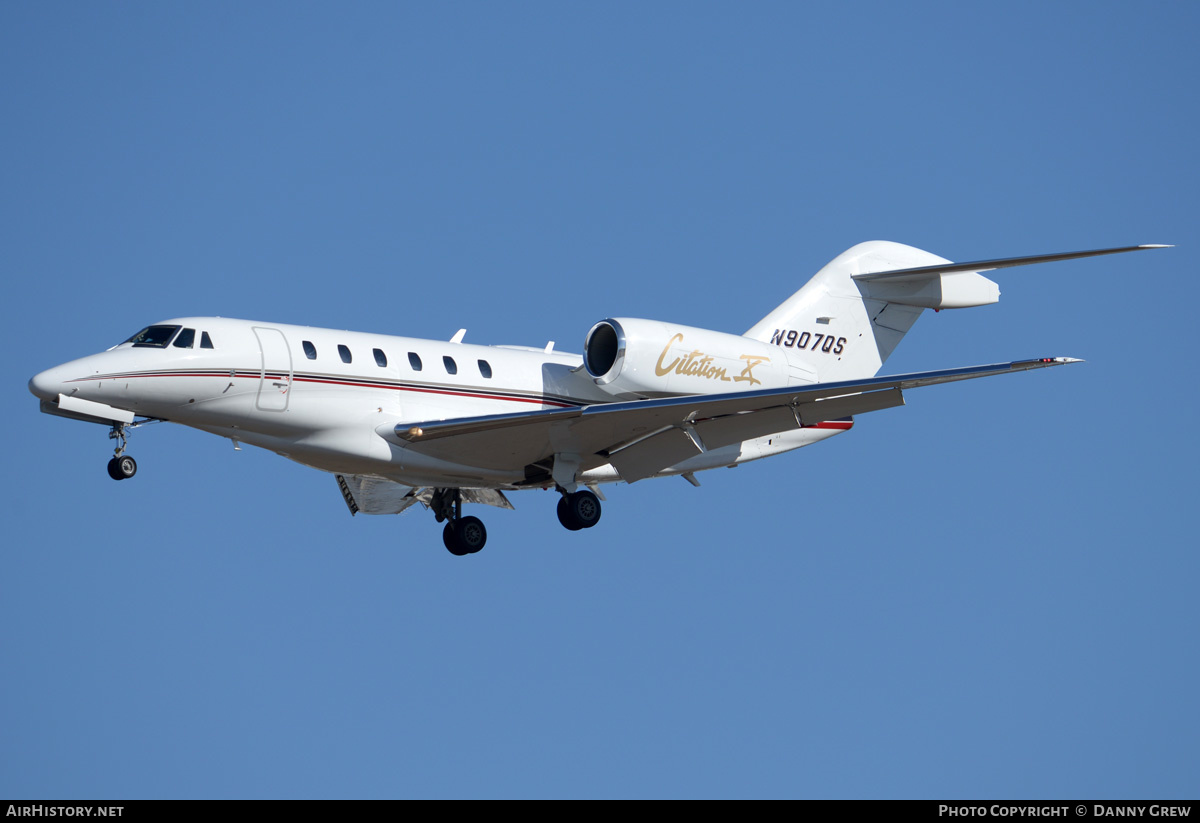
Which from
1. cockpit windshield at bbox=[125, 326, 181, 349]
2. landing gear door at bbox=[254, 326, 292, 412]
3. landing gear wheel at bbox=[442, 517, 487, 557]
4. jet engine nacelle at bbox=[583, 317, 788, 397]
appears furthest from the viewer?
landing gear wheel at bbox=[442, 517, 487, 557]

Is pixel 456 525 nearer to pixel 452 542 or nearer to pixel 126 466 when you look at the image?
pixel 452 542

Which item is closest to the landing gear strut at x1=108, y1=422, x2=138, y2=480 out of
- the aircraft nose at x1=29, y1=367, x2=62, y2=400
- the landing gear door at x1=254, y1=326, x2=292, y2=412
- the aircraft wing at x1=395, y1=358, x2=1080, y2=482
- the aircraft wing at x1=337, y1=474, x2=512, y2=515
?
the aircraft nose at x1=29, y1=367, x2=62, y2=400

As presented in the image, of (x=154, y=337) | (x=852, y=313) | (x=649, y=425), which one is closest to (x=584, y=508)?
(x=649, y=425)

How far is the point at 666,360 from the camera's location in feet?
66.8

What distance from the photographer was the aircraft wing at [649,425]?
18938mm

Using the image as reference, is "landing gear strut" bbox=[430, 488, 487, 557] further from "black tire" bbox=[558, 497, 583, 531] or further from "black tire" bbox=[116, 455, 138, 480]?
"black tire" bbox=[116, 455, 138, 480]

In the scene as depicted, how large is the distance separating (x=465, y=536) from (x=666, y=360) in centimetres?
427

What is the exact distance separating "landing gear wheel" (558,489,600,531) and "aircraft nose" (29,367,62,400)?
6.94m

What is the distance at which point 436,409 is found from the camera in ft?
64.4

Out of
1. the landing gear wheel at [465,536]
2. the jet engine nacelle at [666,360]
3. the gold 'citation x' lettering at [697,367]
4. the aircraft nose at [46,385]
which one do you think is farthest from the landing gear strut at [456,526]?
the aircraft nose at [46,385]

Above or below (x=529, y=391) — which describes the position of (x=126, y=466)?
below

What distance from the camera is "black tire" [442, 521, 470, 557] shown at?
22.0 metres

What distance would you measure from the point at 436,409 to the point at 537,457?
5.46 feet
